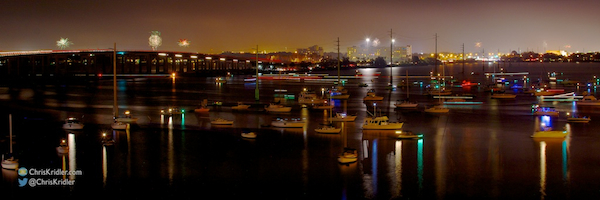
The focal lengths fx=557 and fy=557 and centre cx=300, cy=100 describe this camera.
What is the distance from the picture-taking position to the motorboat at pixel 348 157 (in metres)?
13.5

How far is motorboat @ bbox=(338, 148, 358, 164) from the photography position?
1351cm

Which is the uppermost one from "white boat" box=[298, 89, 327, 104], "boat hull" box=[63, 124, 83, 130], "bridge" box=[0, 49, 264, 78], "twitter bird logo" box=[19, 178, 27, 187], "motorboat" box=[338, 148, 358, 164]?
"bridge" box=[0, 49, 264, 78]

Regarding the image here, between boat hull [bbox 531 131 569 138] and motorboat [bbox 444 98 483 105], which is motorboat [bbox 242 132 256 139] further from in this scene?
motorboat [bbox 444 98 483 105]

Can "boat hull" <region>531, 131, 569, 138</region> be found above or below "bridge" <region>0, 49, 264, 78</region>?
below

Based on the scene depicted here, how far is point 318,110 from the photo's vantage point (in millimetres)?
25141

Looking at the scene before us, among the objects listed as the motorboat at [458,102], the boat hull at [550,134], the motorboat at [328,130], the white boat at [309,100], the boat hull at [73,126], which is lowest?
the boat hull at [550,134]

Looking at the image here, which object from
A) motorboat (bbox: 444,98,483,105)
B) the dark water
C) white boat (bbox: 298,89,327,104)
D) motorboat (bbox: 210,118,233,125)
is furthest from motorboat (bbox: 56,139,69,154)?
motorboat (bbox: 444,98,483,105)

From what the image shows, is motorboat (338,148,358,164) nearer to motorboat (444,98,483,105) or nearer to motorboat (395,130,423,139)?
motorboat (395,130,423,139)

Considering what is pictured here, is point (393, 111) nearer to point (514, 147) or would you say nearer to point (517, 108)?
point (517, 108)

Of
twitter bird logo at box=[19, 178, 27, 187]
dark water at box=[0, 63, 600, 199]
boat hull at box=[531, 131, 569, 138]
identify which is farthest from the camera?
boat hull at box=[531, 131, 569, 138]

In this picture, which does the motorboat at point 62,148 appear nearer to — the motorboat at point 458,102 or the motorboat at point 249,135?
the motorboat at point 249,135

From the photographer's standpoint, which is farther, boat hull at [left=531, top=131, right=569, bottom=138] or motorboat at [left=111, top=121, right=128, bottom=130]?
motorboat at [left=111, top=121, right=128, bottom=130]

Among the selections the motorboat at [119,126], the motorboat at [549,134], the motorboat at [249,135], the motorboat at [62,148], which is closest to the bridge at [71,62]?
the motorboat at [119,126]

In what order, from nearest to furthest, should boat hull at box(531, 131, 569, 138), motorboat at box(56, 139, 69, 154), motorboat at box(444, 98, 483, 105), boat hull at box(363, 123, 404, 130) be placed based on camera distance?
motorboat at box(56, 139, 69, 154), boat hull at box(531, 131, 569, 138), boat hull at box(363, 123, 404, 130), motorboat at box(444, 98, 483, 105)
